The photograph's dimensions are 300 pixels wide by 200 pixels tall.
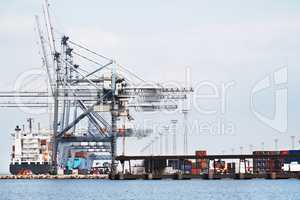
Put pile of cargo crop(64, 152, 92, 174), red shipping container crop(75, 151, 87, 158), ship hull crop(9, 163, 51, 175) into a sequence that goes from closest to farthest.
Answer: pile of cargo crop(64, 152, 92, 174) → red shipping container crop(75, 151, 87, 158) → ship hull crop(9, 163, 51, 175)

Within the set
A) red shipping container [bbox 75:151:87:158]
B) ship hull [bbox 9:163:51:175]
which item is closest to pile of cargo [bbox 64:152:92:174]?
red shipping container [bbox 75:151:87:158]

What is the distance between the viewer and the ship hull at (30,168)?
18123cm

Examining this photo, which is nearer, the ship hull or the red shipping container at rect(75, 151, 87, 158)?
the red shipping container at rect(75, 151, 87, 158)

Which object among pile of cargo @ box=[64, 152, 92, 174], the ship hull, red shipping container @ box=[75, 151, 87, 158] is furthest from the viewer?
the ship hull

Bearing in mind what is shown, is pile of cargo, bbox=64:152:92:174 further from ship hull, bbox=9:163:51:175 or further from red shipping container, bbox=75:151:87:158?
ship hull, bbox=9:163:51:175

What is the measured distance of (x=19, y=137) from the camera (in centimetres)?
19375

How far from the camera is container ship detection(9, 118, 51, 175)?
602ft

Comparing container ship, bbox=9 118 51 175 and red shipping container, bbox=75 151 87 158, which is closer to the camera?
red shipping container, bbox=75 151 87 158

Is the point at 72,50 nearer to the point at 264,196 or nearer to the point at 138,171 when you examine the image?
the point at 138,171

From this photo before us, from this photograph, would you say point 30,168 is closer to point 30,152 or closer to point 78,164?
point 30,152

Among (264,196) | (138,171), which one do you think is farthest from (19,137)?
(264,196)

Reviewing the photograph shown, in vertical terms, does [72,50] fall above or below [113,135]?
above

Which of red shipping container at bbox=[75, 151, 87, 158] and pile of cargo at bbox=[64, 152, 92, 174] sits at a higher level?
red shipping container at bbox=[75, 151, 87, 158]

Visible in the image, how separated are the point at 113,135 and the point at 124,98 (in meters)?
5.81
